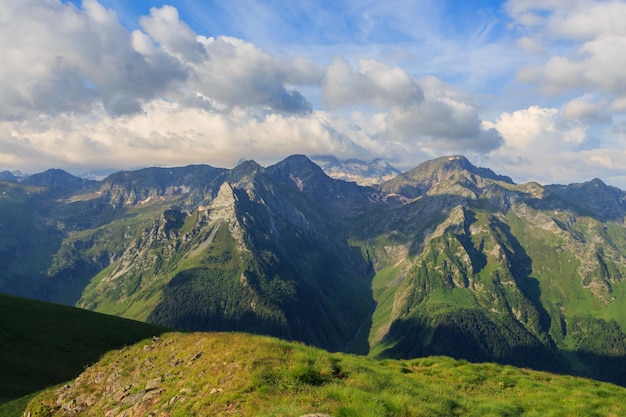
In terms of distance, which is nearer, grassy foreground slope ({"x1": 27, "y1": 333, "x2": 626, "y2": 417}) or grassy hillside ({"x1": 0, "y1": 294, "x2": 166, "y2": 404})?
grassy foreground slope ({"x1": 27, "y1": 333, "x2": 626, "y2": 417})

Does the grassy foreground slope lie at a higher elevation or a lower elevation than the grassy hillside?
higher

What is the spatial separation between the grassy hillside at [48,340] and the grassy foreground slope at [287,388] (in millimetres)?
33297

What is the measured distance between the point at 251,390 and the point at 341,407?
7087 millimetres

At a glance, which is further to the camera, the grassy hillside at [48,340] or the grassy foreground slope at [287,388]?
the grassy hillside at [48,340]

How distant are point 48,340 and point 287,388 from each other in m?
78.2

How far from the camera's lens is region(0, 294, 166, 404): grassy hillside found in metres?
64.7

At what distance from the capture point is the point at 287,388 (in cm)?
2356

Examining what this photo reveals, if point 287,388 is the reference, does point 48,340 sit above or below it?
below

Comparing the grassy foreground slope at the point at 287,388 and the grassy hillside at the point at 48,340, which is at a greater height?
the grassy foreground slope at the point at 287,388

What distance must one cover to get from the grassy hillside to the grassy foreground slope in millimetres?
33297

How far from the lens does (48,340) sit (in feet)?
255

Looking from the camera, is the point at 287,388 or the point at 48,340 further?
the point at 48,340

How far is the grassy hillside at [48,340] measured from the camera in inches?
2547

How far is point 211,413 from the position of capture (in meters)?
22.6
